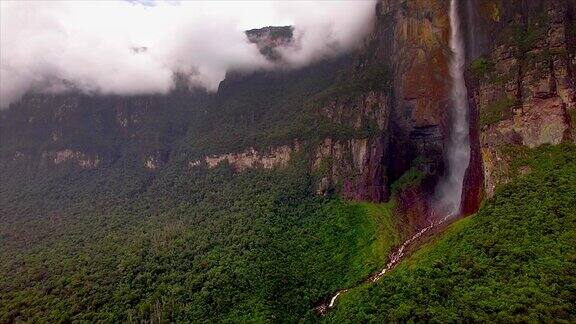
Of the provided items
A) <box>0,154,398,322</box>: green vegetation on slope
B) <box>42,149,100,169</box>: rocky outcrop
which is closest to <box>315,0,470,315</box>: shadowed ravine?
<box>0,154,398,322</box>: green vegetation on slope

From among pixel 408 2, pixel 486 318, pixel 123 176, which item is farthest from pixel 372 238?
pixel 123 176

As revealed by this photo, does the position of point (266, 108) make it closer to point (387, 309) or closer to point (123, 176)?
point (123, 176)

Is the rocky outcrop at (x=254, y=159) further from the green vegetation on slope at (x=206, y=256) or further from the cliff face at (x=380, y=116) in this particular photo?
the green vegetation on slope at (x=206, y=256)

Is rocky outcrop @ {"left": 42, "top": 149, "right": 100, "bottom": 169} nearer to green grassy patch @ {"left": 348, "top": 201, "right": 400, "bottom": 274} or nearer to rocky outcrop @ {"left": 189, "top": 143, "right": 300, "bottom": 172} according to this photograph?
rocky outcrop @ {"left": 189, "top": 143, "right": 300, "bottom": 172}

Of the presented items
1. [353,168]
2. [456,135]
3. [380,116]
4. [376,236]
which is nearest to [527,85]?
[456,135]

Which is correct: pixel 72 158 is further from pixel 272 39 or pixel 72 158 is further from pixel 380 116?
pixel 380 116

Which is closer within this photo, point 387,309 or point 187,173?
point 387,309

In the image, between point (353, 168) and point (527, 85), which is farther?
point (353, 168)
